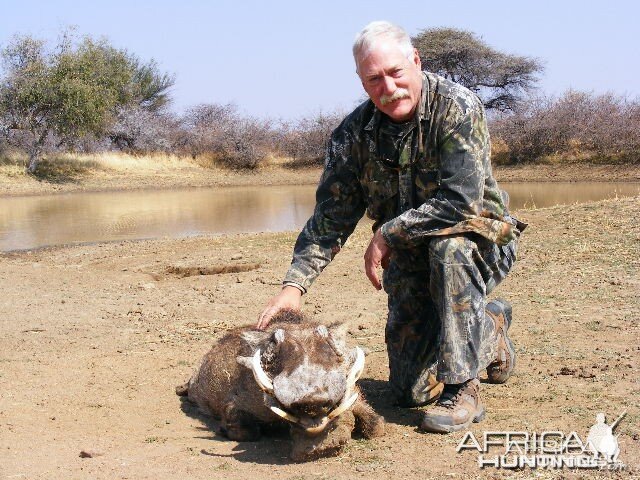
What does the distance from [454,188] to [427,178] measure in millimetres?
268

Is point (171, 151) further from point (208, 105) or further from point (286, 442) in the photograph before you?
point (286, 442)

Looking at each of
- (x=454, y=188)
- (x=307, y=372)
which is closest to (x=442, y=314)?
(x=454, y=188)

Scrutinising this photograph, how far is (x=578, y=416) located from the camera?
14.1ft

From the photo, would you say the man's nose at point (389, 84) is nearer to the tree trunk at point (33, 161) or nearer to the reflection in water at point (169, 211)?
the reflection in water at point (169, 211)

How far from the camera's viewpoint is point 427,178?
4535 millimetres

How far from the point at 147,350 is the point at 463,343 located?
294 cm

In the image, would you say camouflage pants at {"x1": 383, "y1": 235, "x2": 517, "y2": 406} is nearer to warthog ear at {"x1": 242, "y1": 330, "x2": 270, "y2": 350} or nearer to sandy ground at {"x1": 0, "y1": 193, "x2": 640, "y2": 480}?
sandy ground at {"x1": 0, "y1": 193, "x2": 640, "y2": 480}

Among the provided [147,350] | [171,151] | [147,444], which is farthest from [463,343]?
[171,151]

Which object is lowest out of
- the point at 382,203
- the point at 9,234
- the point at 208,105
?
the point at 9,234

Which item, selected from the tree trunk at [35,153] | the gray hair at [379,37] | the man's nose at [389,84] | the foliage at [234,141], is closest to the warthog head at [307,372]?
the man's nose at [389,84]

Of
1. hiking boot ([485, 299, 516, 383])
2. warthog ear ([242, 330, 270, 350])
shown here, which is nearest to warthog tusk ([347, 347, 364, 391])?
warthog ear ([242, 330, 270, 350])

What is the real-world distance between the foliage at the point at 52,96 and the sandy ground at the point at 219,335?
24.0 m

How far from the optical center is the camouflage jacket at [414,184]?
14.2ft

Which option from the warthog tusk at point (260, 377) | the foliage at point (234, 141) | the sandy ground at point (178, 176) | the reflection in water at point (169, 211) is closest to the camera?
the warthog tusk at point (260, 377)
